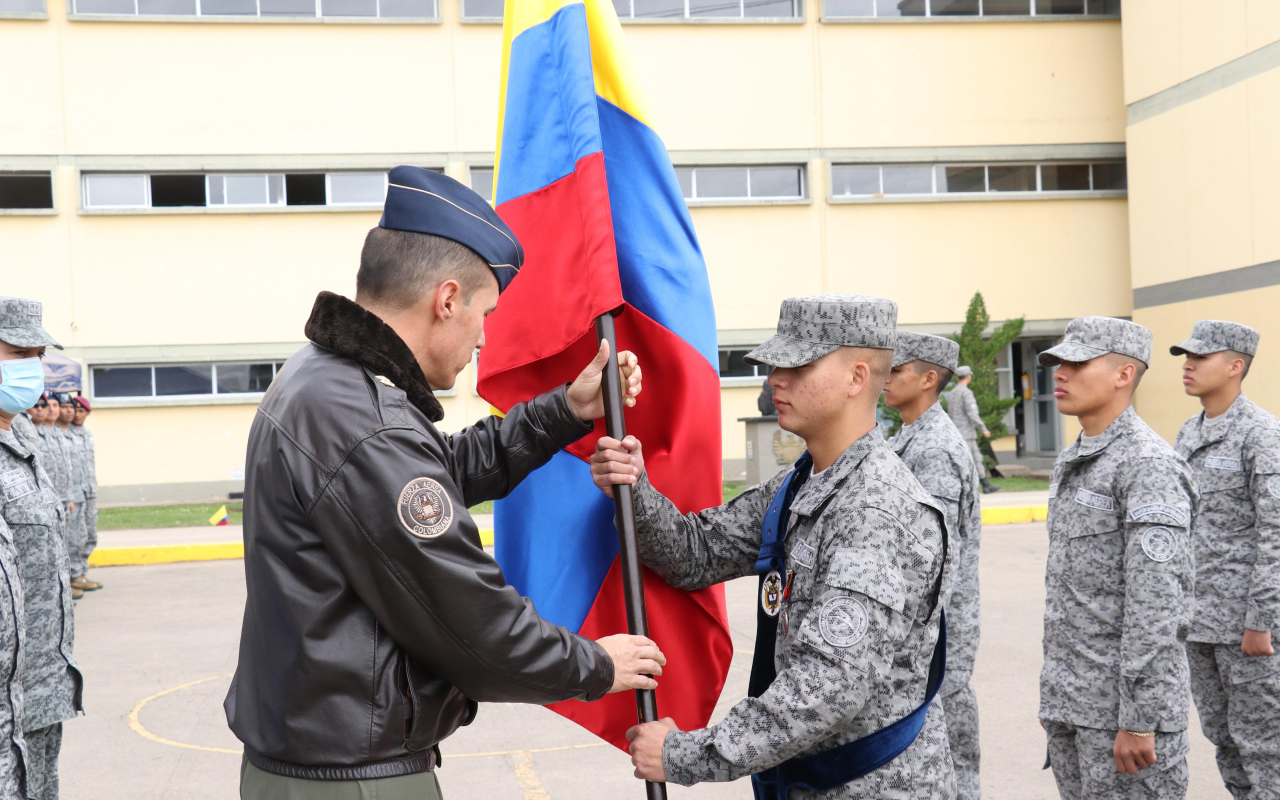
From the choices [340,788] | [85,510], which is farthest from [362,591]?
[85,510]

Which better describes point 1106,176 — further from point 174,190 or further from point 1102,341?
point 1102,341

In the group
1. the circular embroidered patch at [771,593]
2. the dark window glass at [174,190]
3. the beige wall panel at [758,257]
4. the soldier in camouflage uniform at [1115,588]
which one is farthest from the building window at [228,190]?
the circular embroidered patch at [771,593]

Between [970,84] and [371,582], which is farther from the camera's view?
[970,84]

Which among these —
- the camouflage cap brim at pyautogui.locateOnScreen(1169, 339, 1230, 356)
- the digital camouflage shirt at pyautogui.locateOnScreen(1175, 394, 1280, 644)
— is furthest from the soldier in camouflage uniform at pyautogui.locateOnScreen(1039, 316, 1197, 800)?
the camouflage cap brim at pyautogui.locateOnScreen(1169, 339, 1230, 356)

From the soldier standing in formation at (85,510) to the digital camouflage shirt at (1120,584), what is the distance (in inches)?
375

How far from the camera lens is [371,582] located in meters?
1.91

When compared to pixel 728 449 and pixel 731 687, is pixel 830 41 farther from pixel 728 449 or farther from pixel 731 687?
pixel 731 687

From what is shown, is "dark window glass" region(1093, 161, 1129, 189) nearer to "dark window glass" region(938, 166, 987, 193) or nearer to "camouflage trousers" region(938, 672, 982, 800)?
"dark window glass" region(938, 166, 987, 193)

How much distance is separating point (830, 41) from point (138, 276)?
13.7 metres

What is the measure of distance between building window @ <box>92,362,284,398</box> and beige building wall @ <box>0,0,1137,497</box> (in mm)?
317

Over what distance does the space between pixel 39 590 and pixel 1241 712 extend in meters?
5.03

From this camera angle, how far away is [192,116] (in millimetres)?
18094

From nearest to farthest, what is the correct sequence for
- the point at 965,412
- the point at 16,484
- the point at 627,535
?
the point at 627,535 < the point at 16,484 < the point at 965,412

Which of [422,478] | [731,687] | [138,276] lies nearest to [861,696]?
[422,478]
